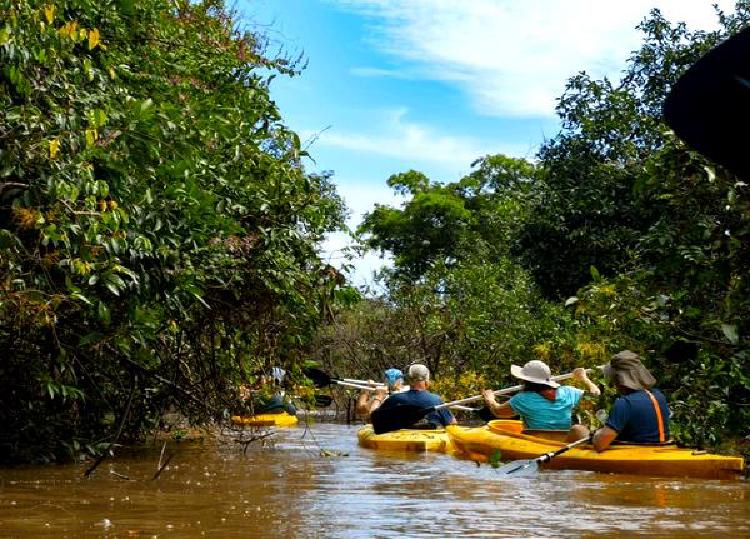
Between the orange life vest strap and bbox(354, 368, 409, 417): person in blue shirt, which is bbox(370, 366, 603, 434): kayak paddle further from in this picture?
the orange life vest strap

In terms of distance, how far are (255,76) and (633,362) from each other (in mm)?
5250

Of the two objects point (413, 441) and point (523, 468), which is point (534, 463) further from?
point (413, 441)

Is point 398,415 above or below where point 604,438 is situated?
above

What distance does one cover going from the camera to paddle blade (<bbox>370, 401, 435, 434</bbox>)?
1502cm

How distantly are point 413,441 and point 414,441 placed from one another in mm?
20

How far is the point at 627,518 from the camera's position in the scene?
289 inches

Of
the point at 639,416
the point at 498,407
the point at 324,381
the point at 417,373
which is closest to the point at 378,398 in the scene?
the point at 324,381

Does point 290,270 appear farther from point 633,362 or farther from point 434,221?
point 434,221

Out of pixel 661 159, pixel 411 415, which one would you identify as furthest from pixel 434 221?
pixel 661 159

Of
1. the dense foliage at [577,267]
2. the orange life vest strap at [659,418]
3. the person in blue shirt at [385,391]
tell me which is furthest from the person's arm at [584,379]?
the person in blue shirt at [385,391]

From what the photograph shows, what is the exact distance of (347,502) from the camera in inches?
319

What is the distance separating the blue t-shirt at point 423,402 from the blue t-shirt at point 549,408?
112 inches

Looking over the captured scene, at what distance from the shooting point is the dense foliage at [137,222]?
7.30 m

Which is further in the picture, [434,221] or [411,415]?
[434,221]
